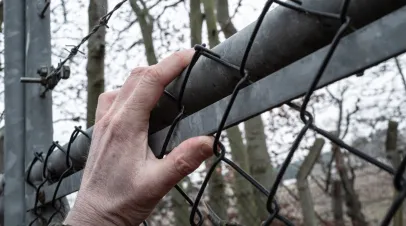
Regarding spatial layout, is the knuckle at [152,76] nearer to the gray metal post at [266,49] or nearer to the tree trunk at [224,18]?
the gray metal post at [266,49]

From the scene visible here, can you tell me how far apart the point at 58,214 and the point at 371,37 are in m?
1.81

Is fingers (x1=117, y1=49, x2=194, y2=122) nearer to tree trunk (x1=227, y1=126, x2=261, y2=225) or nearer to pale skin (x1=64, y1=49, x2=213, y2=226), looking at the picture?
pale skin (x1=64, y1=49, x2=213, y2=226)

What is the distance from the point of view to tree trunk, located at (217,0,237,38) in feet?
23.9

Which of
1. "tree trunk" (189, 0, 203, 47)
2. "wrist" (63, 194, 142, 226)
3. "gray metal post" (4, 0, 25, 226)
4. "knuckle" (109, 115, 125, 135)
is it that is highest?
"tree trunk" (189, 0, 203, 47)

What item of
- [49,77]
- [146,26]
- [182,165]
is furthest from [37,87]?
[146,26]

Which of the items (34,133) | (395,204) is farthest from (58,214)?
(395,204)

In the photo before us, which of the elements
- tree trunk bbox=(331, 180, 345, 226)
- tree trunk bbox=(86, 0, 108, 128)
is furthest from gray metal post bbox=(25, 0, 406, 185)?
tree trunk bbox=(331, 180, 345, 226)

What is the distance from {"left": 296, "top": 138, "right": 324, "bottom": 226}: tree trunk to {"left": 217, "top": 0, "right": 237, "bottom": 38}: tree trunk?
2.23 meters

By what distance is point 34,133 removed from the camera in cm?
240

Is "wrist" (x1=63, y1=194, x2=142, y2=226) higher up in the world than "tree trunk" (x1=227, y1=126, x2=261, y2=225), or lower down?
lower down

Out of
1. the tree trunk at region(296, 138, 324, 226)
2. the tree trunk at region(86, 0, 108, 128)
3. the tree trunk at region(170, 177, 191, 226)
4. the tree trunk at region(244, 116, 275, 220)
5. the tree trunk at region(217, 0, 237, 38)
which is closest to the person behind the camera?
the tree trunk at region(86, 0, 108, 128)

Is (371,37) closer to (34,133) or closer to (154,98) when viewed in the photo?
(154,98)

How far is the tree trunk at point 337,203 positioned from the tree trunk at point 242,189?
61.5 inches

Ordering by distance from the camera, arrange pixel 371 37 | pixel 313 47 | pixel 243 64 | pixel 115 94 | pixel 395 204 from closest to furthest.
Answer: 1. pixel 395 204
2. pixel 371 37
3. pixel 313 47
4. pixel 243 64
5. pixel 115 94
